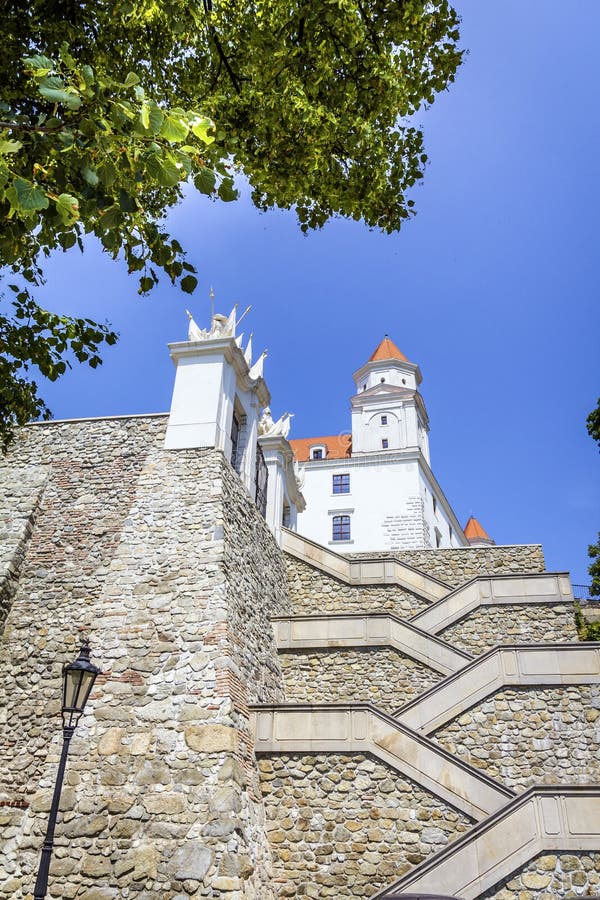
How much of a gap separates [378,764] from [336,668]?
10.8 feet

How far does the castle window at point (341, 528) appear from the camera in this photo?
34250 millimetres

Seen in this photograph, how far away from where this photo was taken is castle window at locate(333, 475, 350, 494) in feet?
116

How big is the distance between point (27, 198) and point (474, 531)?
47.6 m

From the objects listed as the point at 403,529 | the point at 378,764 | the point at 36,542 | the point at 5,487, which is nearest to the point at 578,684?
the point at 378,764

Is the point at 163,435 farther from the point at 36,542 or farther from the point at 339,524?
the point at 339,524

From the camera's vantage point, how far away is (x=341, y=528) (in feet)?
113

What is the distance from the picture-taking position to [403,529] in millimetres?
32500

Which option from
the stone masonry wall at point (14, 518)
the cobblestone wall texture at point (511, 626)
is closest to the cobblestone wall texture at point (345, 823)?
the cobblestone wall texture at point (511, 626)

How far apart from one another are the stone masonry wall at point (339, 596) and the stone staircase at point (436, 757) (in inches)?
47.8

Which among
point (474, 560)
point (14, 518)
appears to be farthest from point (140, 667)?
point (474, 560)

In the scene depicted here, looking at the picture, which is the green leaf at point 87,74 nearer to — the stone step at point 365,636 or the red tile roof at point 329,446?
the stone step at point 365,636

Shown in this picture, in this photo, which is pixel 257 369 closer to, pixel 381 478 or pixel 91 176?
pixel 91 176

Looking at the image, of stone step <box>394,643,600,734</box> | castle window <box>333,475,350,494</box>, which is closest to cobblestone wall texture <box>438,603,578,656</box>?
stone step <box>394,643,600,734</box>

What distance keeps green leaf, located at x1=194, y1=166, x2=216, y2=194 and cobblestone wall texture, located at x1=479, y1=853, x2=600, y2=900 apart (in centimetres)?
825
